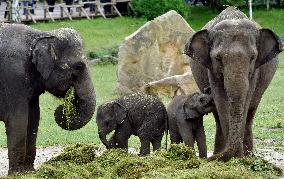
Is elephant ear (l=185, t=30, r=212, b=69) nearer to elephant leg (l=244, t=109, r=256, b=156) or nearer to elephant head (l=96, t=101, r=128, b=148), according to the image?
elephant leg (l=244, t=109, r=256, b=156)

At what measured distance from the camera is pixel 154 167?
10.6m

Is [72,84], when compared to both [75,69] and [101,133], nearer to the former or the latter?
[75,69]

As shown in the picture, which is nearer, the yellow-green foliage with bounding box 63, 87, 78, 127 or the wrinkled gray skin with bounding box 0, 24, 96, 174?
the wrinkled gray skin with bounding box 0, 24, 96, 174

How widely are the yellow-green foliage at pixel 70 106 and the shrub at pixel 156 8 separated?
2934 centimetres

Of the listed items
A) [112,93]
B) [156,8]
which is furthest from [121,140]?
[156,8]

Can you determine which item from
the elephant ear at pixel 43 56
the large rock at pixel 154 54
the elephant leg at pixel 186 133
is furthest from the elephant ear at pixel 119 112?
the large rock at pixel 154 54

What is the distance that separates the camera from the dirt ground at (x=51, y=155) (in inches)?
499

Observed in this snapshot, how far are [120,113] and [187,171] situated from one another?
9.09 ft

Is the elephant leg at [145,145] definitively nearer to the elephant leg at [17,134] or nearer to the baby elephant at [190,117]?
the baby elephant at [190,117]

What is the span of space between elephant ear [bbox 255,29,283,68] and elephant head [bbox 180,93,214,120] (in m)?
1.03

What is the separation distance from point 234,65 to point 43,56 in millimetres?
2297

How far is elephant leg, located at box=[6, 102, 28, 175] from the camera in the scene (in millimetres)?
11000

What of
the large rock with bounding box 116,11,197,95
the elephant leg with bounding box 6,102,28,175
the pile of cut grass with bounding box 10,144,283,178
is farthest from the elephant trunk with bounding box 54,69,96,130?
the large rock with bounding box 116,11,197,95

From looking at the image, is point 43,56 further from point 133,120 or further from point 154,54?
point 154,54
